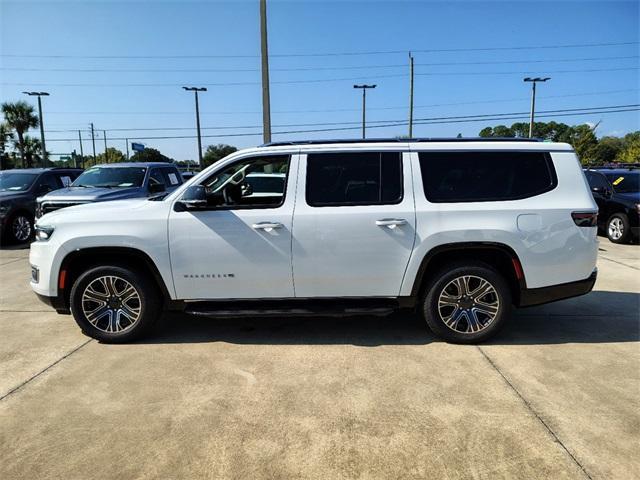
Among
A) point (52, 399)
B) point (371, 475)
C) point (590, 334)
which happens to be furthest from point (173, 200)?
point (590, 334)

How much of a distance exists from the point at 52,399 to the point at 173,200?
1.90 metres

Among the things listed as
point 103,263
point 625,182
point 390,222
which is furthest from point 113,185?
point 625,182

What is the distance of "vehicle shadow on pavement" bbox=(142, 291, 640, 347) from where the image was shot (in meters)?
4.60

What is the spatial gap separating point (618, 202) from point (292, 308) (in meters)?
9.45

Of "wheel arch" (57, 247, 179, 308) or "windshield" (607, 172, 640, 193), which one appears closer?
"wheel arch" (57, 247, 179, 308)

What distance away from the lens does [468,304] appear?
4.39 meters

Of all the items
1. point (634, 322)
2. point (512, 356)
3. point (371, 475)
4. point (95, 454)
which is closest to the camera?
point (371, 475)

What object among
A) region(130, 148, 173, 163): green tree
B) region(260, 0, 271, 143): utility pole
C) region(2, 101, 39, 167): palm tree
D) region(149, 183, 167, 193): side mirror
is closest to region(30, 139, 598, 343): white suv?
region(149, 183, 167, 193): side mirror

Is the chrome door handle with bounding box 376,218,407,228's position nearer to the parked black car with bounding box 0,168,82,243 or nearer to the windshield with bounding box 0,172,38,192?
the parked black car with bounding box 0,168,82,243

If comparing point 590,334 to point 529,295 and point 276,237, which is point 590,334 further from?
point 276,237

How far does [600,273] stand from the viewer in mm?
7398

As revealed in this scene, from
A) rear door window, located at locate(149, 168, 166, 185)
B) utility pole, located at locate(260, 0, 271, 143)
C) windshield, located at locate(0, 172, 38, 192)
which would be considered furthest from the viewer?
utility pole, located at locate(260, 0, 271, 143)

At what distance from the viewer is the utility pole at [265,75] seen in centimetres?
1467

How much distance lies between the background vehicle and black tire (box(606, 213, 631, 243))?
9749mm
